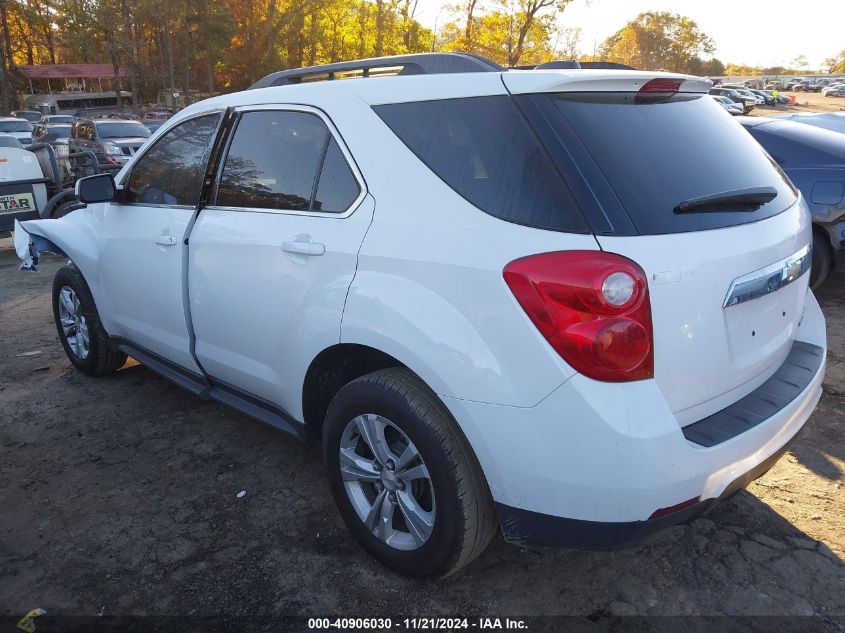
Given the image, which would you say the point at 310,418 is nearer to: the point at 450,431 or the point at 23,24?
the point at 450,431

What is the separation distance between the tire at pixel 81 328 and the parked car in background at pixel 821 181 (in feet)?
17.5

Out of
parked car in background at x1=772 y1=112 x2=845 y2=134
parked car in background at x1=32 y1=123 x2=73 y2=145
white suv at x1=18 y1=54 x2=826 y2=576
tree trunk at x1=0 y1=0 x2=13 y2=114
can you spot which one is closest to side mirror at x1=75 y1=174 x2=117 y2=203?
white suv at x1=18 y1=54 x2=826 y2=576

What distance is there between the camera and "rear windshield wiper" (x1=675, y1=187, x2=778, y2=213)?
2.03 meters

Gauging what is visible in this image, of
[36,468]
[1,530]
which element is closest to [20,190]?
[36,468]

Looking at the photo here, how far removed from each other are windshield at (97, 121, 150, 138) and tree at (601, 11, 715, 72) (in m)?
87.1

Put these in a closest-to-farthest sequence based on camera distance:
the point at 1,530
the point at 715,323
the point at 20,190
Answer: the point at 715,323 < the point at 1,530 < the point at 20,190

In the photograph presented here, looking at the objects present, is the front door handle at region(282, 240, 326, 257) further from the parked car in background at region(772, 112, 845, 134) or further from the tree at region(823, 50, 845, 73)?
the tree at region(823, 50, 845, 73)

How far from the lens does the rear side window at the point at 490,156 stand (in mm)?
1941

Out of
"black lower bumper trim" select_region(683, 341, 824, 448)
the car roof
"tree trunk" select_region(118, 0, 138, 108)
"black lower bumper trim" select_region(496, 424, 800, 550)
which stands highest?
"tree trunk" select_region(118, 0, 138, 108)

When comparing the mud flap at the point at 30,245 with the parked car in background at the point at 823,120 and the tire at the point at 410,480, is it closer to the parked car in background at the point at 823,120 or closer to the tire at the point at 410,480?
the tire at the point at 410,480

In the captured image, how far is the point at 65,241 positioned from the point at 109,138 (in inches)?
588

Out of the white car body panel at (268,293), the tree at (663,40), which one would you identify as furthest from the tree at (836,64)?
the white car body panel at (268,293)

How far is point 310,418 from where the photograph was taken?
280 centimetres

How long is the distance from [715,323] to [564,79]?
92 centimetres
